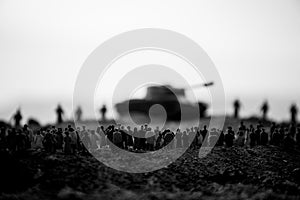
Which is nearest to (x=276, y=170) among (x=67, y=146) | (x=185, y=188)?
(x=185, y=188)

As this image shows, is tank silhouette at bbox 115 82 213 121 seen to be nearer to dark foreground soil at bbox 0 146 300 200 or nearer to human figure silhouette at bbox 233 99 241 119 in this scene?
human figure silhouette at bbox 233 99 241 119

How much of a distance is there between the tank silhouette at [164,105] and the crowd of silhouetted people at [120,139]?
48.5 ft

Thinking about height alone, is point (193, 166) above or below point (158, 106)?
below

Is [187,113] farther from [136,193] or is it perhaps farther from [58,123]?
[136,193]

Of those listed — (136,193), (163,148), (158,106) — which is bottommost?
(136,193)

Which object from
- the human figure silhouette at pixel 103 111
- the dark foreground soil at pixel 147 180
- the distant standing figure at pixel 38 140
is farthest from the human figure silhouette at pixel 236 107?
the distant standing figure at pixel 38 140

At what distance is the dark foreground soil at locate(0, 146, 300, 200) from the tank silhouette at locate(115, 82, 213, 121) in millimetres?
19549

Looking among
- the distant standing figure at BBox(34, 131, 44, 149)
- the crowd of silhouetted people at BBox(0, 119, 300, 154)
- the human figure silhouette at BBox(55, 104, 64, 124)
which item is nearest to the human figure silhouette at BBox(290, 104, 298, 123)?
the crowd of silhouetted people at BBox(0, 119, 300, 154)

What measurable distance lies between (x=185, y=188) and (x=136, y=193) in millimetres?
2555

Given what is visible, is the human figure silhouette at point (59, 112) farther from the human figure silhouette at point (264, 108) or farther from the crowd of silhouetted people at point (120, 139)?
the human figure silhouette at point (264, 108)

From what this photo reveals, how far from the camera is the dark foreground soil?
20.5 meters

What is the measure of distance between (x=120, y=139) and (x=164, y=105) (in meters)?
19.9

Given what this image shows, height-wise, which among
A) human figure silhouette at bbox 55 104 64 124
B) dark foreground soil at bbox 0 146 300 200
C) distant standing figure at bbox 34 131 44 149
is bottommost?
dark foreground soil at bbox 0 146 300 200

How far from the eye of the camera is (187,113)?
47.0 m
